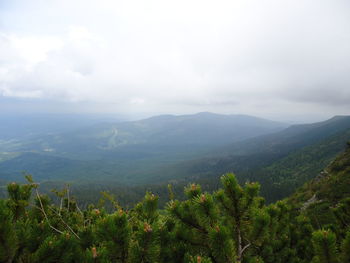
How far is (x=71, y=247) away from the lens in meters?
2.23

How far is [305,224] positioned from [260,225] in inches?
200

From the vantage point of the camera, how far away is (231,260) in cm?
227

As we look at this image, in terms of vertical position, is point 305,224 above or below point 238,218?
below

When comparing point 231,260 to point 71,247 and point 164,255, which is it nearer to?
point 164,255

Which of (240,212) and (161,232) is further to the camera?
(240,212)

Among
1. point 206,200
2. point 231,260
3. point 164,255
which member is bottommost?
point 164,255

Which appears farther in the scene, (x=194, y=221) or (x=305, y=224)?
(x=305, y=224)

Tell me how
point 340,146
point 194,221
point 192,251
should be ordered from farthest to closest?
point 340,146 < point 194,221 < point 192,251

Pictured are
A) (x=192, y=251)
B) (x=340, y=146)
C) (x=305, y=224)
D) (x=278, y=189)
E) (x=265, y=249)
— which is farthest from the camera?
(x=340, y=146)

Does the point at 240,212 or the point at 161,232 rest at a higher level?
the point at 240,212

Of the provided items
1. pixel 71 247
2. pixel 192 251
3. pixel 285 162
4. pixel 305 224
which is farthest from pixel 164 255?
pixel 285 162

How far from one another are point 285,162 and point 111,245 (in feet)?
717

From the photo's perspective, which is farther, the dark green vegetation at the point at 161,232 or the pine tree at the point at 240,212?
the pine tree at the point at 240,212

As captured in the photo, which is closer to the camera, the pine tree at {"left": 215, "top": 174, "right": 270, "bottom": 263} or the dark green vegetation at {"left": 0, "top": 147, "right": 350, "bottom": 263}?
the dark green vegetation at {"left": 0, "top": 147, "right": 350, "bottom": 263}
